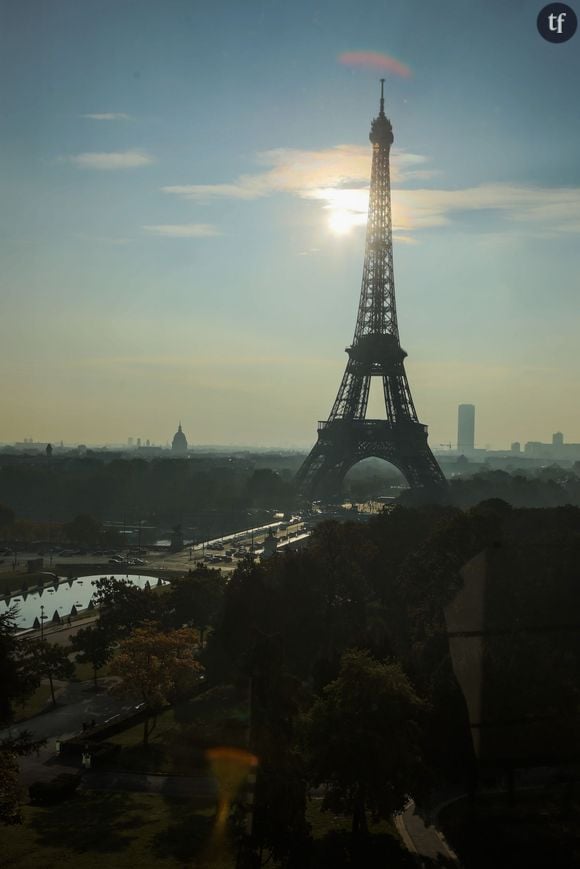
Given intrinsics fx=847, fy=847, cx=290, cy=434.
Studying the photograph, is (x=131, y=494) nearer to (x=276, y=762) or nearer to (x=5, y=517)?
(x=5, y=517)

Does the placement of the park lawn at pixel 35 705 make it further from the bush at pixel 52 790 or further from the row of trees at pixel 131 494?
the row of trees at pixel 131 494

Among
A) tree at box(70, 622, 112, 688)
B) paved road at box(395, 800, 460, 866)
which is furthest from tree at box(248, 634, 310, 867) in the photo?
tree at box(70, 622, 112, 688)

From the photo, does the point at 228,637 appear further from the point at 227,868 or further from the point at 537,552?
the point at 227,868

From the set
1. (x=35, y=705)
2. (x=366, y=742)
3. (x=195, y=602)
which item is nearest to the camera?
(x=366, y=742)

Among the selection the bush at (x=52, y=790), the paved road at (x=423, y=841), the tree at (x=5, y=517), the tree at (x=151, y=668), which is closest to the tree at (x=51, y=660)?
the tree at (x=151, y=668)

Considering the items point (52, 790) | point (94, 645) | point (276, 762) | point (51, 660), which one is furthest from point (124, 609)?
point (276, 762)
